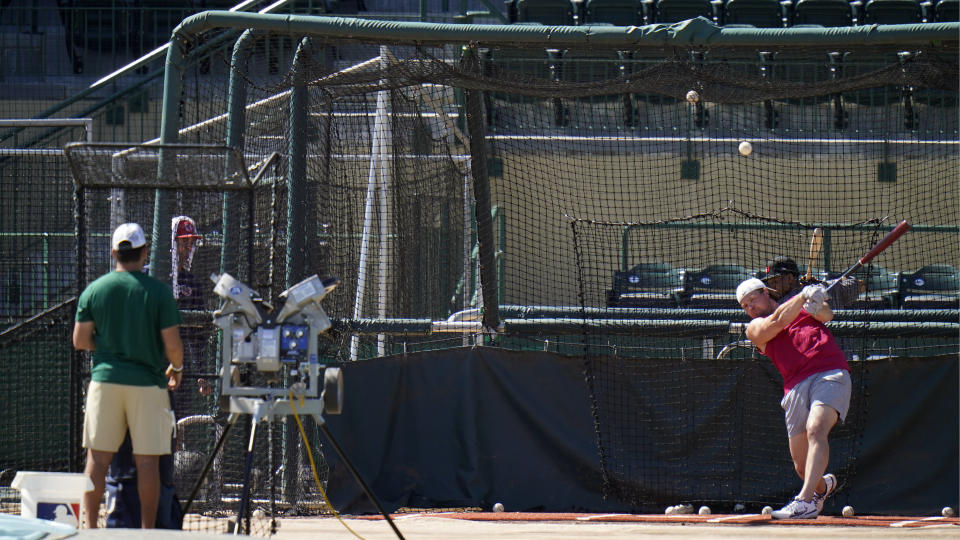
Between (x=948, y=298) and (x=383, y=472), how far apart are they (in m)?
5.37

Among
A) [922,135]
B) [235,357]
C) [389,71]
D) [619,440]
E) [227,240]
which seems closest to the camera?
[235,357]

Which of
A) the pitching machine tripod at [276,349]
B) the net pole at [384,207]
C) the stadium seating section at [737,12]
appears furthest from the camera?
the stadium seating section at [737,12]

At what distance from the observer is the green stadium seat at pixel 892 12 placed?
15969 mm

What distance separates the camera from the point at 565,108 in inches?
485

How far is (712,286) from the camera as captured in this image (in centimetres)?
1088

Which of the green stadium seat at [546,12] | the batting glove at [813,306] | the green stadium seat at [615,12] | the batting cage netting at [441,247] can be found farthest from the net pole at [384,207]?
the green stadium seat at [615,12]

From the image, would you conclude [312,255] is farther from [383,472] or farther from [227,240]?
[383,472]

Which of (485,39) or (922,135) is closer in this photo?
(485,39)

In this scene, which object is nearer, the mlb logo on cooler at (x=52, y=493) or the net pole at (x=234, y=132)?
the mlb logo on cooler at (x=52, y=493)

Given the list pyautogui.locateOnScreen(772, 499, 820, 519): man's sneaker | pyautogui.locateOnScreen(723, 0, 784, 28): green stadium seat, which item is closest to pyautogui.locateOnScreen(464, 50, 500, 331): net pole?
pyautogui.locateOnScreen(772, 499, 820, 519): man's sneaker

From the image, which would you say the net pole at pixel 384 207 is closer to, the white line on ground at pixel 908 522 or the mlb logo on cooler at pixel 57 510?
the mlb logo on cooler at pixel 57 510

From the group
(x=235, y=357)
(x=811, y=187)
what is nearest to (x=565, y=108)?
(x=811, y=187)

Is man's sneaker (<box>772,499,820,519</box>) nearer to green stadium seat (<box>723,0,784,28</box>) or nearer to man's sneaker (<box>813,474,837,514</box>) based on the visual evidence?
man's sneaker (<box>813,474,837,514</box>)

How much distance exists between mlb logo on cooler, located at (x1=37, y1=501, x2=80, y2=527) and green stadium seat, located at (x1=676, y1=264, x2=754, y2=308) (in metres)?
5.94
